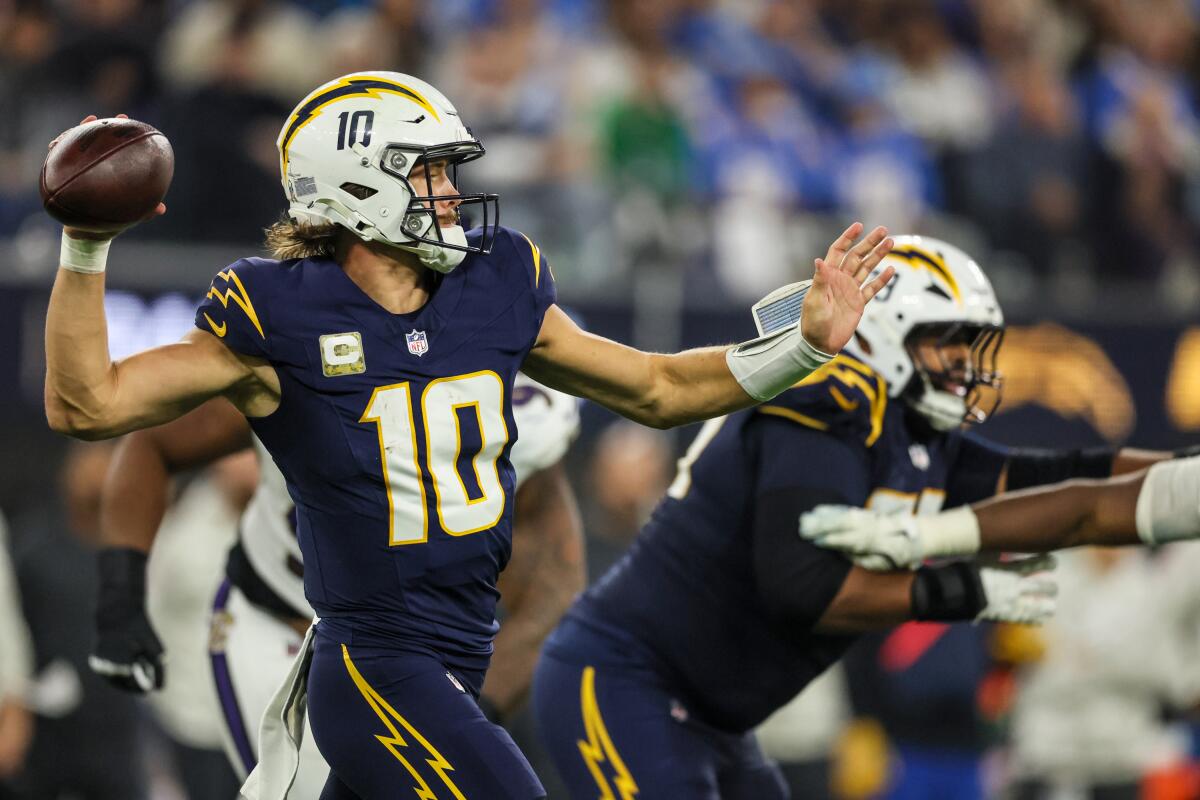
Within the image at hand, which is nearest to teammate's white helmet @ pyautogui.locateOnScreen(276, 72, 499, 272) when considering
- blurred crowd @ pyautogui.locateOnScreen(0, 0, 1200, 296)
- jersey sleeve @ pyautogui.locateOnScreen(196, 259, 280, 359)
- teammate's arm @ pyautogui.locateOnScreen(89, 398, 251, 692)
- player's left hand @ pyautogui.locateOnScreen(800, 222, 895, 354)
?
jersey sleeve @ pyautogui.locateOnScreen(196, 259, 280, 359)

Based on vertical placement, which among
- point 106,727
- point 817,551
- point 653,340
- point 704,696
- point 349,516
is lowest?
point 106,727

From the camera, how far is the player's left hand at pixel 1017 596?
4.20 meters

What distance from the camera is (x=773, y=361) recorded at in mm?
3717

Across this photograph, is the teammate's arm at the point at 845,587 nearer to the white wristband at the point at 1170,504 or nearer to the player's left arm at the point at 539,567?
the white wristband at the point at 1170,504

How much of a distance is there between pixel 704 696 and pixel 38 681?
3.46 m

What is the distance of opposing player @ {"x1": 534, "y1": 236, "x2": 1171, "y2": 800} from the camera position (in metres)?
4.16

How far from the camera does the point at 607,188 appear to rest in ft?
27.8

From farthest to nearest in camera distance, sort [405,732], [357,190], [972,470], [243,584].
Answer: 1. [972,470]
2. [243,584]
3. [357,190]
4. [405,732]

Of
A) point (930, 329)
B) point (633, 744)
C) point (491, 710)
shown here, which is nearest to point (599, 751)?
point (633, 744)

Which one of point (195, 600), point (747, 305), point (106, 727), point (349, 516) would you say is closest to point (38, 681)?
point (106, 727)

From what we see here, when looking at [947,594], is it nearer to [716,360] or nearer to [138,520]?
[716,360]

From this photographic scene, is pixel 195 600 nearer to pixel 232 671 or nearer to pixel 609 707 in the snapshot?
pixel 232 671

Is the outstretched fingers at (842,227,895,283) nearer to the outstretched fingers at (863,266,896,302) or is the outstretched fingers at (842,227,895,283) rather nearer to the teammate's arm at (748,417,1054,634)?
the outstretched fingers at (863,266,896,302)

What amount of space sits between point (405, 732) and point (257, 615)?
4.39ft
